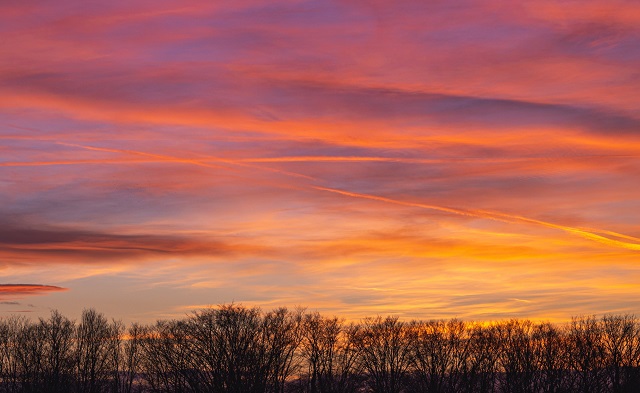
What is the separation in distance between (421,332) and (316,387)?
24403 mm

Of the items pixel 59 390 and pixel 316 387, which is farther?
pixel 316 387

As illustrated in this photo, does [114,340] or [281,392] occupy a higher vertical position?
[114,340]

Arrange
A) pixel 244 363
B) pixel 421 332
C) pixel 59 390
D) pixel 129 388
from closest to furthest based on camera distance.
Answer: pixel 244 363
pixel 59 390
pixel 129 388
pixel 421 332

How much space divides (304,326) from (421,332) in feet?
79.9

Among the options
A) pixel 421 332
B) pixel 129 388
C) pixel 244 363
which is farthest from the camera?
pixel 421 332

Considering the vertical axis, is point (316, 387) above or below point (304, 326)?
below

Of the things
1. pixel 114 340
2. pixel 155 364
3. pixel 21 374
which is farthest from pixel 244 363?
pixel 21 374

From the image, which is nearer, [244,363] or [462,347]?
[244,363]

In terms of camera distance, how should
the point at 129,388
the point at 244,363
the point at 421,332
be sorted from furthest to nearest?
the point at 421,332
the point at 129,388
the point at 244,363

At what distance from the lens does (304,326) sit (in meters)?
148

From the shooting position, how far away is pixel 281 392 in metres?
131

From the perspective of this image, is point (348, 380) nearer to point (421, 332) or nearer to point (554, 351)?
point (421, 332)

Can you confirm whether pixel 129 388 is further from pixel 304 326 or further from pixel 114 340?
pixel 304 326

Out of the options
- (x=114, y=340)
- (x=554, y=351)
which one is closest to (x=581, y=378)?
(x=554, y=351)
